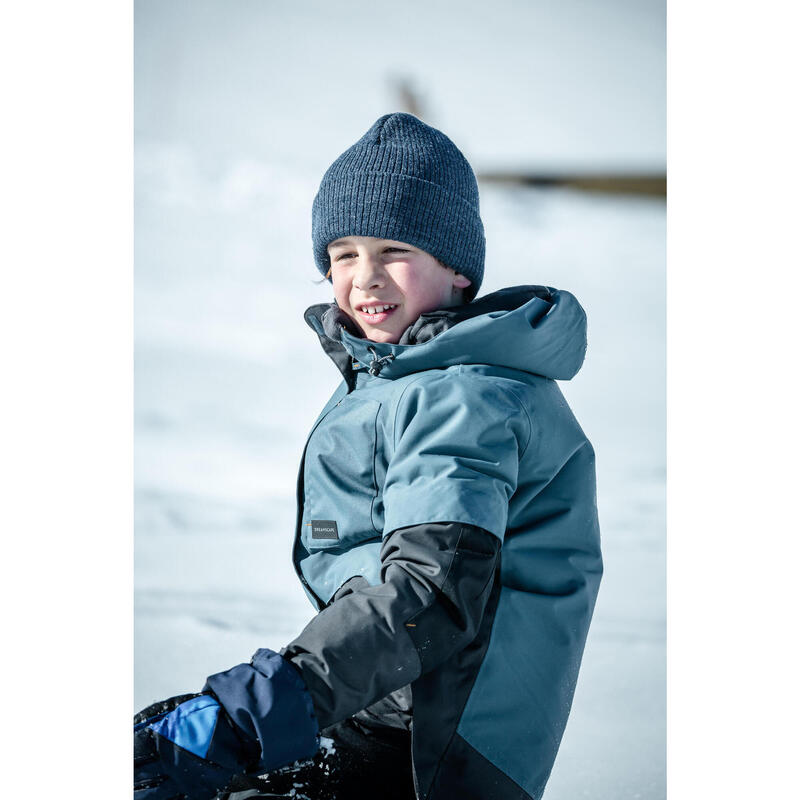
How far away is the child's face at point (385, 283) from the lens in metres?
1.12

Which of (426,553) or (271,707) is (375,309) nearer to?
(426,553)

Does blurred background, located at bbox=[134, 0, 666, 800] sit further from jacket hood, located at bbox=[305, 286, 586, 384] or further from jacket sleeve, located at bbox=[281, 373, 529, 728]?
jacket sleeve, located at bbox=[281, 373, 529, 728]

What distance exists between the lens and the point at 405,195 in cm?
116

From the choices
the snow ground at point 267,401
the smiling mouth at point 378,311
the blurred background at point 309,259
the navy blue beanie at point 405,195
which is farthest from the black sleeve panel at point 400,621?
the snow ground at point 267,401

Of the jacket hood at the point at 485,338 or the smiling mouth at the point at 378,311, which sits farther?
the smiling mouth at the point at 378,311

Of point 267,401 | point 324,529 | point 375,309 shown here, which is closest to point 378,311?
point 375,309

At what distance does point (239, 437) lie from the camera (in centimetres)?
344

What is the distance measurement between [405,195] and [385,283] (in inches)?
4.7

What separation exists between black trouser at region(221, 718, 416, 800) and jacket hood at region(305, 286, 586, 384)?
38 cm

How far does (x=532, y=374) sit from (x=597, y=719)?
129 cm

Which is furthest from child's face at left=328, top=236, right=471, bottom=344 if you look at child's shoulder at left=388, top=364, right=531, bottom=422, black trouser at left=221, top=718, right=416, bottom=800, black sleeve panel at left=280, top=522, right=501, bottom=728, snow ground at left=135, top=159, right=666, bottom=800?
snow ground at left=135, top=159, right=666, bottom=800

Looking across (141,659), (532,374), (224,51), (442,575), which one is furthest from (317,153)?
(442,575)

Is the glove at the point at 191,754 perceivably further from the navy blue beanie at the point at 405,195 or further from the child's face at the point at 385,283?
the navy blue beanie at the point at 405,195
